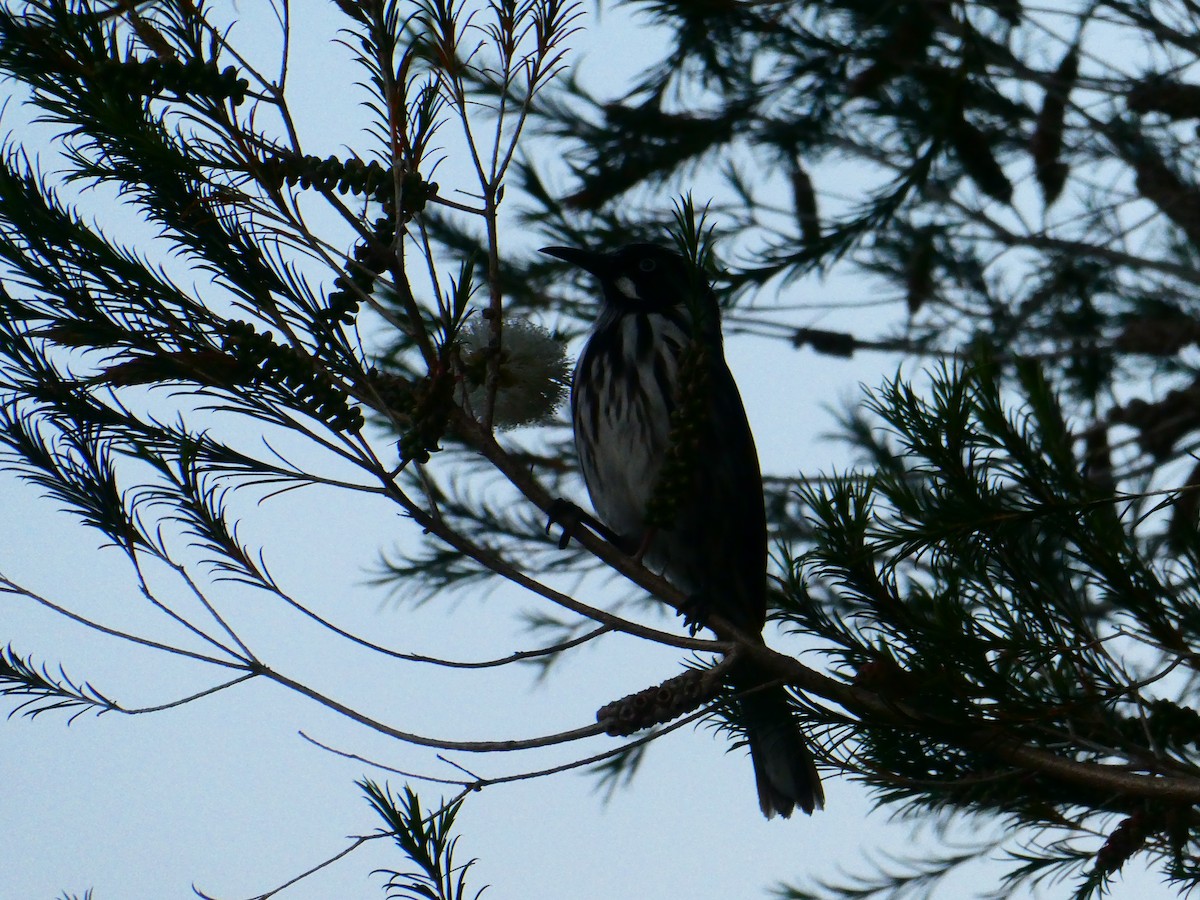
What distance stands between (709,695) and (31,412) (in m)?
0.98

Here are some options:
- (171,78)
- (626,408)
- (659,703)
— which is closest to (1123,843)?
(659,703)

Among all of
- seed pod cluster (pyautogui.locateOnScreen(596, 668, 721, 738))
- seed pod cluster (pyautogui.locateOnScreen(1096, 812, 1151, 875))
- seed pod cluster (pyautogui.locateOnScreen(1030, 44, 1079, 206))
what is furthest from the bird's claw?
seed pod cluster (pyautogui.locateOnScreen(1030, 44, 1079, 206))

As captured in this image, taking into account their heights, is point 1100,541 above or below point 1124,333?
below

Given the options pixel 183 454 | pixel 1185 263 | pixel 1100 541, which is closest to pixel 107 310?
pixel 183 454

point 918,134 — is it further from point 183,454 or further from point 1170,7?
point 183,454

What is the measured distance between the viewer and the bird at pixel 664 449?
2768mm

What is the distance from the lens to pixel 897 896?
2.59 metres

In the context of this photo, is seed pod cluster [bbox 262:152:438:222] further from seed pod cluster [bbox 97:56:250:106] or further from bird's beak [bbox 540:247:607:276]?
bird's beak [bbox 540:247:607:276]

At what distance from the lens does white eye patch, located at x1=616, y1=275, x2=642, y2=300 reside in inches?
124

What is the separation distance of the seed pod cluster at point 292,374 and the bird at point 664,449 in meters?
1.13

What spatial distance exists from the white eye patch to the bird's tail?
4.01ft

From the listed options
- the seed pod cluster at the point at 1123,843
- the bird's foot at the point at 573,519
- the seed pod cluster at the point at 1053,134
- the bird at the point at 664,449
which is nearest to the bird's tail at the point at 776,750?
the bird at the point at 664,449

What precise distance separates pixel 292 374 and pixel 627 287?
1735 millimetres

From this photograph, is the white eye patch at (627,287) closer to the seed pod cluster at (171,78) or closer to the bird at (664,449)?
the bird at (664,449)
